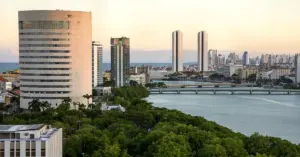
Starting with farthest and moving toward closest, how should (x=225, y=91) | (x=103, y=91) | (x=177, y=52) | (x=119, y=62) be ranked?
1. (x=177, y=52)
2. (x=225, y=91)
3. (x=119, y=62)
4. (x=103, y=91)

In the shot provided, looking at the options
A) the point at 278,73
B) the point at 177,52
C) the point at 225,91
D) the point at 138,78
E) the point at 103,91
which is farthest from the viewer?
the point at 177,52

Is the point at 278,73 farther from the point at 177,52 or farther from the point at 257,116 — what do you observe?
the point at 257,116

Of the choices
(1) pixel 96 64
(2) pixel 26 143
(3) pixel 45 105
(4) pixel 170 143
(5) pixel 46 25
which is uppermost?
(5) pixel 46 25

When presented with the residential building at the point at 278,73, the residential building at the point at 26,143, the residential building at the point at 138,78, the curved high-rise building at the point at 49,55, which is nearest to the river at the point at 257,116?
the curved high-rise building at the point at 49,55

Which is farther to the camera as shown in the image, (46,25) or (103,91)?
(103,91)

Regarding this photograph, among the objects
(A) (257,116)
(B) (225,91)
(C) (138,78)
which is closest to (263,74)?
(C) (138,78)

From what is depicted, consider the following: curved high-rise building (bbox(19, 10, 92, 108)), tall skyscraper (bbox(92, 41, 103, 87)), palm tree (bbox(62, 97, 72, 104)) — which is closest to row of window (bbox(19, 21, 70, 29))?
curved high-rise building (bbox(19, 10, 92, 108))
